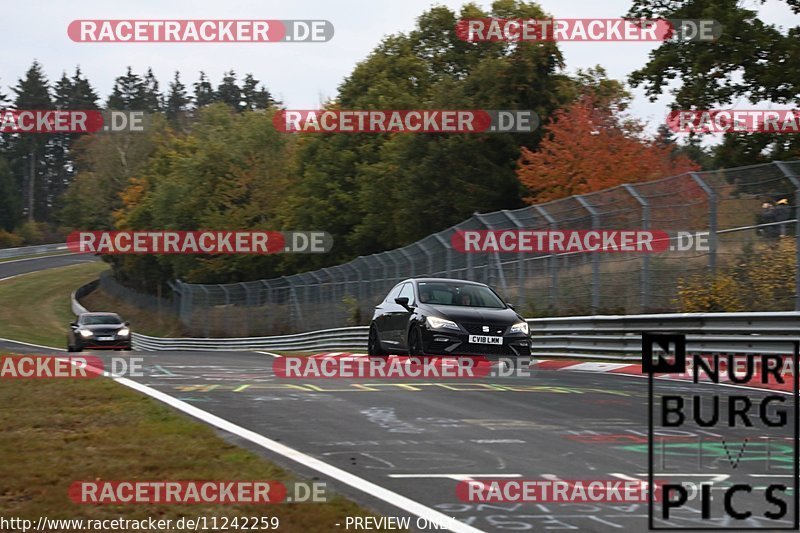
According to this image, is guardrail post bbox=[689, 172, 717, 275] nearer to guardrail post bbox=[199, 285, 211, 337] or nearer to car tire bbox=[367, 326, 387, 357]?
car tire bbox=[367, 326, 387, 357]

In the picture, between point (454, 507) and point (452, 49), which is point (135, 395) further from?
point (452, 49)

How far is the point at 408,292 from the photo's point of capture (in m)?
19.6

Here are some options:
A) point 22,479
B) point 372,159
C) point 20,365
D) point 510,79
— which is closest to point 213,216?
point 372,159

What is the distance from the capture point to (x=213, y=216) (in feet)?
252

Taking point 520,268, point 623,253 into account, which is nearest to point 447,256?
point 520,268

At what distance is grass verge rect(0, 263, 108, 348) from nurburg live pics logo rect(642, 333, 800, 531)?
55.2 meters

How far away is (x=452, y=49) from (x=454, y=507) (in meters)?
66.2

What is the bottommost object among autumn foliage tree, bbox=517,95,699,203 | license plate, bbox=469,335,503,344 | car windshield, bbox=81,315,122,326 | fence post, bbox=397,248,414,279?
car windshield, bbox=81,315,122,326

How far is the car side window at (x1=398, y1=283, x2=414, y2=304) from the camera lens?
62.7 ft

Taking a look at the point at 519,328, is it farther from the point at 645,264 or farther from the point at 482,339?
the point at 645,264

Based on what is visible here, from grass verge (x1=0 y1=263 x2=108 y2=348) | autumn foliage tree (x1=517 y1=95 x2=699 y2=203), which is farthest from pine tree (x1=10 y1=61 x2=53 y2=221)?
autumn foliage tree (x1=517 y1=95 x2=699 y2=203)

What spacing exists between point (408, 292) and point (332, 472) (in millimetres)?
12268

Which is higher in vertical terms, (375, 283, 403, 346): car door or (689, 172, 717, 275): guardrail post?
(689, 172, 717, 275): guardrail post

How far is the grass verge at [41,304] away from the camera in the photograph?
68.0 m
